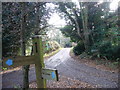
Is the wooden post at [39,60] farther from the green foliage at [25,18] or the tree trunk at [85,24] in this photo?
the tree trunk at [85,24]

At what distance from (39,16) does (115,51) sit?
5.09 metres

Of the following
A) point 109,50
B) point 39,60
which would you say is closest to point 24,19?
point 39,60

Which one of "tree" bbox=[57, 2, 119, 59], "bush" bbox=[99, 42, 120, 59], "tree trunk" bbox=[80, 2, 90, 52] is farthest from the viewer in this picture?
"tree trunk" bbox=[80, 2, 90, 52]

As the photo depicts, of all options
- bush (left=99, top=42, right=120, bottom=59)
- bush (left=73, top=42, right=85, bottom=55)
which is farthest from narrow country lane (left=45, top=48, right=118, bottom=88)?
bush (left=73, top=42, right=85, bottom=55)

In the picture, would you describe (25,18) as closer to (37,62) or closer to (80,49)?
(37,62)

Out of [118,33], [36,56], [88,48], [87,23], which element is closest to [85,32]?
[87,23]

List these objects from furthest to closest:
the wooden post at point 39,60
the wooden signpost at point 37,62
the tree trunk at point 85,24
Result: 1. the tree trunk at point 85,24
2. the wooden post at point 39,60
3. the wooden signpost at point 37,62

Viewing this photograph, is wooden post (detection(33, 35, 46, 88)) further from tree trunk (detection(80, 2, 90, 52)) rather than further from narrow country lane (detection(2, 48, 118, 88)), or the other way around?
tree trunk (detection(80, 2, 90, 52))

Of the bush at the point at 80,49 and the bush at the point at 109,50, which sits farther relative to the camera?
the bush at the point at 80,49

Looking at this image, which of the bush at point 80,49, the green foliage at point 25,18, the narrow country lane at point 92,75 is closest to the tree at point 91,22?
the bush at point 80,49

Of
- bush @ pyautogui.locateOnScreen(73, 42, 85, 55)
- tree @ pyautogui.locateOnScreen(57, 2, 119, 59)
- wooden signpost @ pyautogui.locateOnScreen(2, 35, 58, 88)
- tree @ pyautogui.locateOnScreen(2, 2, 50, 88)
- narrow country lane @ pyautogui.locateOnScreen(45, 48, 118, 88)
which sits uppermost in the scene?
tree @ pyautogui.locateOnScreen(57, 2, 119, 59)

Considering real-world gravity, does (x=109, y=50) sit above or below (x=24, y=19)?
below

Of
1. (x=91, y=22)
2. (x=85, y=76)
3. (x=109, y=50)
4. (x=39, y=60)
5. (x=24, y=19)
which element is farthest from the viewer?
(x=91, y=22)

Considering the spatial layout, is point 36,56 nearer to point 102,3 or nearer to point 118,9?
point 118,9
